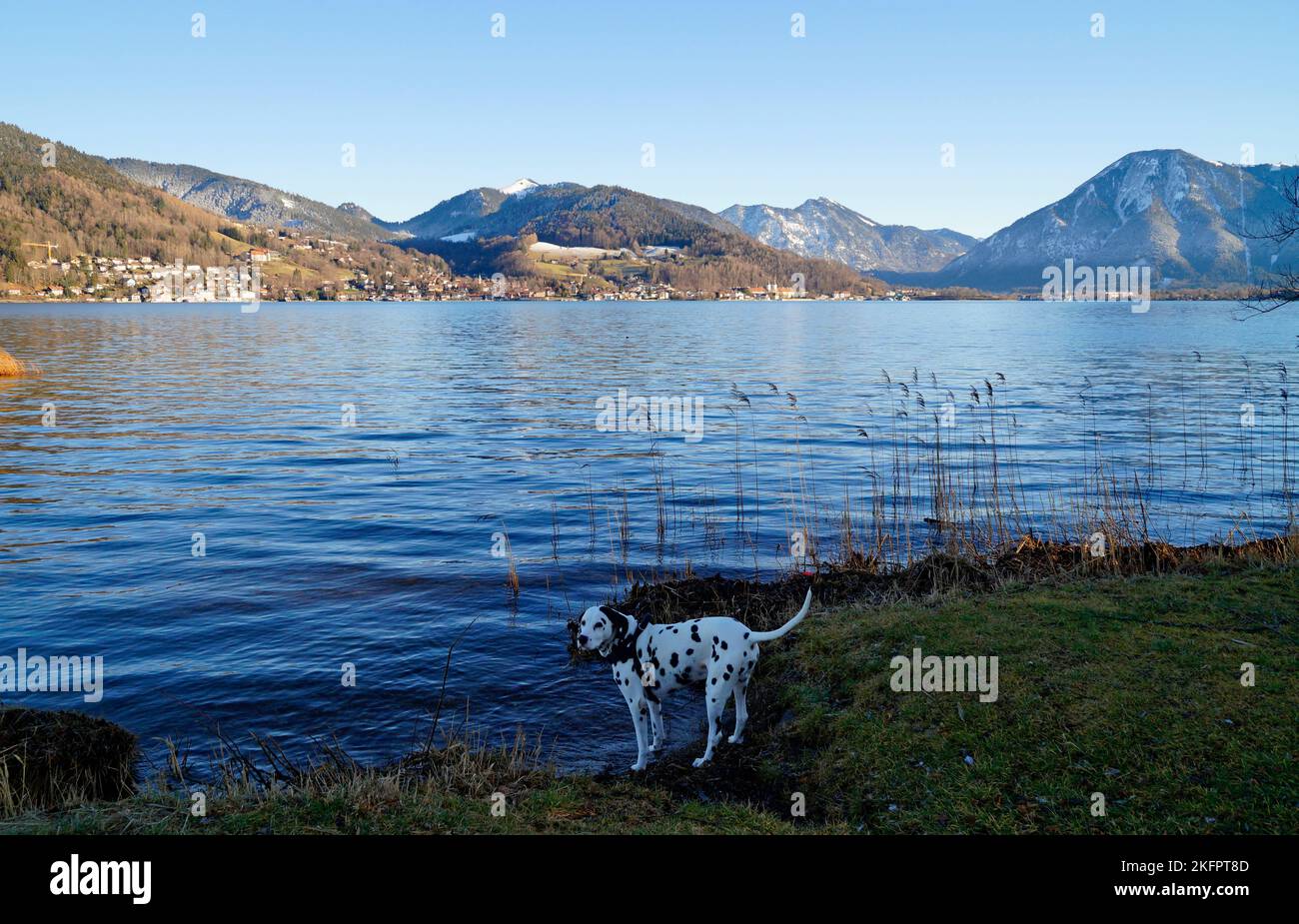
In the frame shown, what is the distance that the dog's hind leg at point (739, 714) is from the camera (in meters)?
10.7

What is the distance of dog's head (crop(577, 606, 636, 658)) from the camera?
1037 cm

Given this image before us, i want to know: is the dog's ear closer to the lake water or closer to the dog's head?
the dog's head

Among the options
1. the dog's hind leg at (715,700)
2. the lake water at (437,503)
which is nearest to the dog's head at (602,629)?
the dog's hind leg at (715,700)

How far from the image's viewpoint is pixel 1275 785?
293 inches

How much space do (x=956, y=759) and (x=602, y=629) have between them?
4.22m

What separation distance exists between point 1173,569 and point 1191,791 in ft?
27.8

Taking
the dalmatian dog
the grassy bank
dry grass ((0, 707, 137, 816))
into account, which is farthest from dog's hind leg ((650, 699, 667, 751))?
dry grass ((0, 707, 137, 816))

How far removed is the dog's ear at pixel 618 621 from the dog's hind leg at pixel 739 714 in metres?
1.55

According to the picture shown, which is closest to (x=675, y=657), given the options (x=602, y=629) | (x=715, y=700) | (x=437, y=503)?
(x=715, y=700)

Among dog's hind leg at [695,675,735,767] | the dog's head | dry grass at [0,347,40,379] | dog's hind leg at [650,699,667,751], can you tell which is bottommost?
dog's hind leg at [650,699,667,751]

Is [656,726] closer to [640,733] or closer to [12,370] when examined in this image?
[640,733]

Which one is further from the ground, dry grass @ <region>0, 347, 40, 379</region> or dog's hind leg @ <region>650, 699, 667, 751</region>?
dry grass @ <region>0, 347, 40, 379</region>
